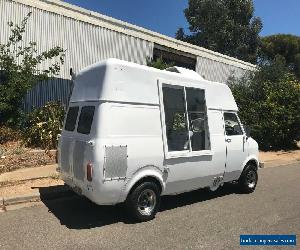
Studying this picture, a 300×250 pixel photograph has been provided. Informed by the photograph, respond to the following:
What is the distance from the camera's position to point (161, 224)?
6938 mm

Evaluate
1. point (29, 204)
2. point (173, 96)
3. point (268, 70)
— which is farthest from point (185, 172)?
point (268, 70)

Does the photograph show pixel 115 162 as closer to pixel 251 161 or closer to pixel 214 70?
pixel 251 161

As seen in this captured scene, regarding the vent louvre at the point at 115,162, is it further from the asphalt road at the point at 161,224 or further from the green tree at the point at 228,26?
the green tree at the point at 228,26

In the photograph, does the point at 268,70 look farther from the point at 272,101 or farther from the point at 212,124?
the point at 212,124

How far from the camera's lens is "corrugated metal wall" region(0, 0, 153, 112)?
15.1 metres

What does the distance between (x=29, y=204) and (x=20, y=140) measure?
6.53m

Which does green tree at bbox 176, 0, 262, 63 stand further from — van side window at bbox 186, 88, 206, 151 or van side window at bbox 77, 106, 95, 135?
van side window at bbox 77, 106, 95, 135

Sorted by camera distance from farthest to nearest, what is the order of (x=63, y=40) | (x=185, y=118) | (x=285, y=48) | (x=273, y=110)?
(x=285, y=48) → (x=273, y=110) → (x=63, y=40) → (x=185, y=118)

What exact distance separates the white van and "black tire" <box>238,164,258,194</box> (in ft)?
3.22

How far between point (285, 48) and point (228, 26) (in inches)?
329

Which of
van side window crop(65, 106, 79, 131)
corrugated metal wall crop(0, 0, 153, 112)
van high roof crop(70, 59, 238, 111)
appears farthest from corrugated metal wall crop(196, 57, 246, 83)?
van side window crop(65, 106, 79, 131)

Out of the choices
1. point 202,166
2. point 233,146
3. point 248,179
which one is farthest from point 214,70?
point 202,166

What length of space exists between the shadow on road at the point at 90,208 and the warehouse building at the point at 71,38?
306 inches

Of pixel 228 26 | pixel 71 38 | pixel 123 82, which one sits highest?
pixel 228 26
